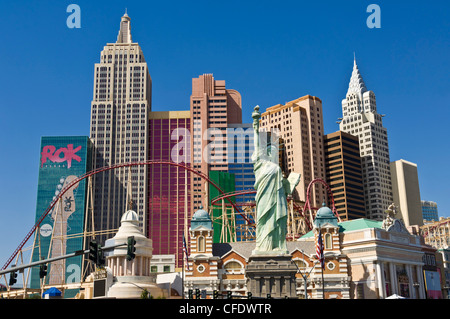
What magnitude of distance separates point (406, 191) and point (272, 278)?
121820mm

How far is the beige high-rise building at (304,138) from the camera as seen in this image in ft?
538

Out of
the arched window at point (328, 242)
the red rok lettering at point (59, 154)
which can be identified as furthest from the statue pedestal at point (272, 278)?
the red rok lettering at point (59, 154)

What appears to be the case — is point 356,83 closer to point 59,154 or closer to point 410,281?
point 59,154

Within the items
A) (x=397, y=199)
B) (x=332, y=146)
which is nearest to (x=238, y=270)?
(x=332, y=146)

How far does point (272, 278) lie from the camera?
66.7 metres

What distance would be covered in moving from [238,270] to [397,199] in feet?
383

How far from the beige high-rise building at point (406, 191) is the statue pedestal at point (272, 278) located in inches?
4634

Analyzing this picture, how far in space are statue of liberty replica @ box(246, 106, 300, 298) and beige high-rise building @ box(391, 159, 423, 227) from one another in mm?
113271

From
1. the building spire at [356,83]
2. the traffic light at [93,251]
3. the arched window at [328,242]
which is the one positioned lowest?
the traffic light at [93,251]

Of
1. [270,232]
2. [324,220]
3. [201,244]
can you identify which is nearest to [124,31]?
[201,244]

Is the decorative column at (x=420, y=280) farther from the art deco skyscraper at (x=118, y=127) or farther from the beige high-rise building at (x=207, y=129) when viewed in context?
the art deco skyscraper at (x=118, y=127)

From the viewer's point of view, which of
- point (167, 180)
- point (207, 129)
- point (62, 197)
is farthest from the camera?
point (207, 129)
